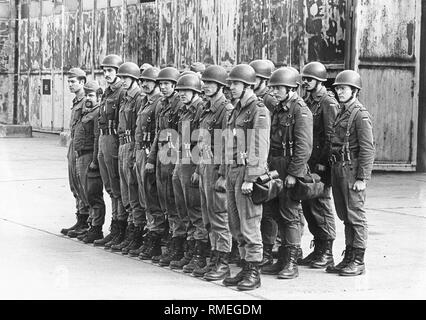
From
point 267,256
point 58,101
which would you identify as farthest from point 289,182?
point 58,101

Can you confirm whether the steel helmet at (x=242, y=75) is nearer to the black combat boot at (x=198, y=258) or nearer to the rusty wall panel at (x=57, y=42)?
the black combat boot at (x=198, y=258)

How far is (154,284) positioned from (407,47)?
10.4 meters

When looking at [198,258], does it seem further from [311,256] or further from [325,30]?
[325,30]

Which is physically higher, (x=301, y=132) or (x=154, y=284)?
(x=301, y=132)

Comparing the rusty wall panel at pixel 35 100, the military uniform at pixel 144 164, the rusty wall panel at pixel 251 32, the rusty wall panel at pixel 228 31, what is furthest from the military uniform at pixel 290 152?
the rusty wall panel at pixel 35 100

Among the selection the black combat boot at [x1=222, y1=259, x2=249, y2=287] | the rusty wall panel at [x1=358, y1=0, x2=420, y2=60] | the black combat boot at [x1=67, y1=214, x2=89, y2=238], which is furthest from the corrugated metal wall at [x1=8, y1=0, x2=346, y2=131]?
the black combat boot at [x1=222, y1=259, x2=249, y2=287]

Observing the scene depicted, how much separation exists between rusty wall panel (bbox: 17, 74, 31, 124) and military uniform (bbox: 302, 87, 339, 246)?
21909 millimetres

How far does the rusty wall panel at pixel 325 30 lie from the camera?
1753 centimetres

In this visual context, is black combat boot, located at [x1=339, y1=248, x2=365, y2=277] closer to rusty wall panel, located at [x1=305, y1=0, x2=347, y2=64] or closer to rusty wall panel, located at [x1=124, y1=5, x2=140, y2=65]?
rusty wall panel, located at [x1=305, y1=0, x2=347, y2=64]

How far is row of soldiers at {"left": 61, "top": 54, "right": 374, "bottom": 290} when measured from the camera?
867 centimetres

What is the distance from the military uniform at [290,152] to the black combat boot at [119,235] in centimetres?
205

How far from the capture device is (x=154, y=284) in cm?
856
